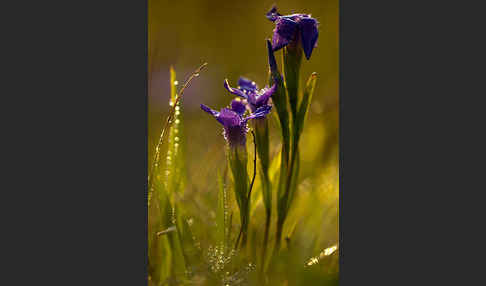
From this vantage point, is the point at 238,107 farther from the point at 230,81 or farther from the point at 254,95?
the point at 230,81

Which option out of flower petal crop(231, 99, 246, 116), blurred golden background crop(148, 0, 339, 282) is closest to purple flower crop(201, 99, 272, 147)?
flower petal crop(231, 99, 246, 116)

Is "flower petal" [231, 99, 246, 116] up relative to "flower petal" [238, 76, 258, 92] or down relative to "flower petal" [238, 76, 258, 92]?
down

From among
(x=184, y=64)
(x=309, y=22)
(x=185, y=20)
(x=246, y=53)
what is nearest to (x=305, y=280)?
(x=309, y=22)

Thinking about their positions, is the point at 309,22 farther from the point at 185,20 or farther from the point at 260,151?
the point at 185,20

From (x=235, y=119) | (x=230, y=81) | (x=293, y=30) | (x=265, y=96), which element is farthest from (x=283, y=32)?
(x=230, y=81)

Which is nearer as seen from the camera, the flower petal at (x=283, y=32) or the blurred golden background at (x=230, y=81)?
the flower petal at (x=283, y=32)

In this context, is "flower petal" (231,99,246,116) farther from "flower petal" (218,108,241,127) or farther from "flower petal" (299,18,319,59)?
"flower petal" (299,18,319,59)

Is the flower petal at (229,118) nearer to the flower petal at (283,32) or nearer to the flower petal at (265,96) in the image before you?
the flower petal at (265,96)

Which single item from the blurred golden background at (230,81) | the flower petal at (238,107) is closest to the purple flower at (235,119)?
the flower petal at (238,107)
